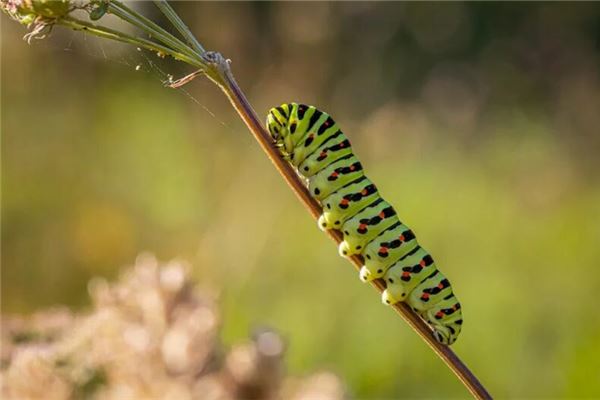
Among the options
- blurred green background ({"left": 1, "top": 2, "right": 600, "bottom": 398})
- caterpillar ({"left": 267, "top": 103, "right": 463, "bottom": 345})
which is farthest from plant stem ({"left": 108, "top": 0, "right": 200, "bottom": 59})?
blurred green background ({"left": 1, "top": 2, "right": 600, "bottom": 398})

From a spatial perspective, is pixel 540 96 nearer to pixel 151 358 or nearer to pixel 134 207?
pixel 134 207

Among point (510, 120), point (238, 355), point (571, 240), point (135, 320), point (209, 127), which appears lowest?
point (238, 355)

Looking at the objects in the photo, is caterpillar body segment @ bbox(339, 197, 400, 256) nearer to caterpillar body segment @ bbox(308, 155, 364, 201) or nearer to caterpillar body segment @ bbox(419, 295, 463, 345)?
caterpillar body segment @ bbox(308, 155, 364, 201)

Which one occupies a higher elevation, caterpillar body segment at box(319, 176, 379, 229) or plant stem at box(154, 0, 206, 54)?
plant stem at box(154, 0, 206, 54)

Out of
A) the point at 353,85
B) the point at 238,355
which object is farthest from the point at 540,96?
the point at 238,355

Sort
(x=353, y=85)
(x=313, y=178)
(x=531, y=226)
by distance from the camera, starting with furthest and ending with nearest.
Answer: (x=353, y=85), (x=531, y=226), (x=313, y=178)

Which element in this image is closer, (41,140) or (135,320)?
(135,320)

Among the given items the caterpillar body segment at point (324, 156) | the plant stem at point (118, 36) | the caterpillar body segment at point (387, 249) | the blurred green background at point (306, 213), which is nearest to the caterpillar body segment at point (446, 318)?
the caterpillar body segment at point (387, 249)
